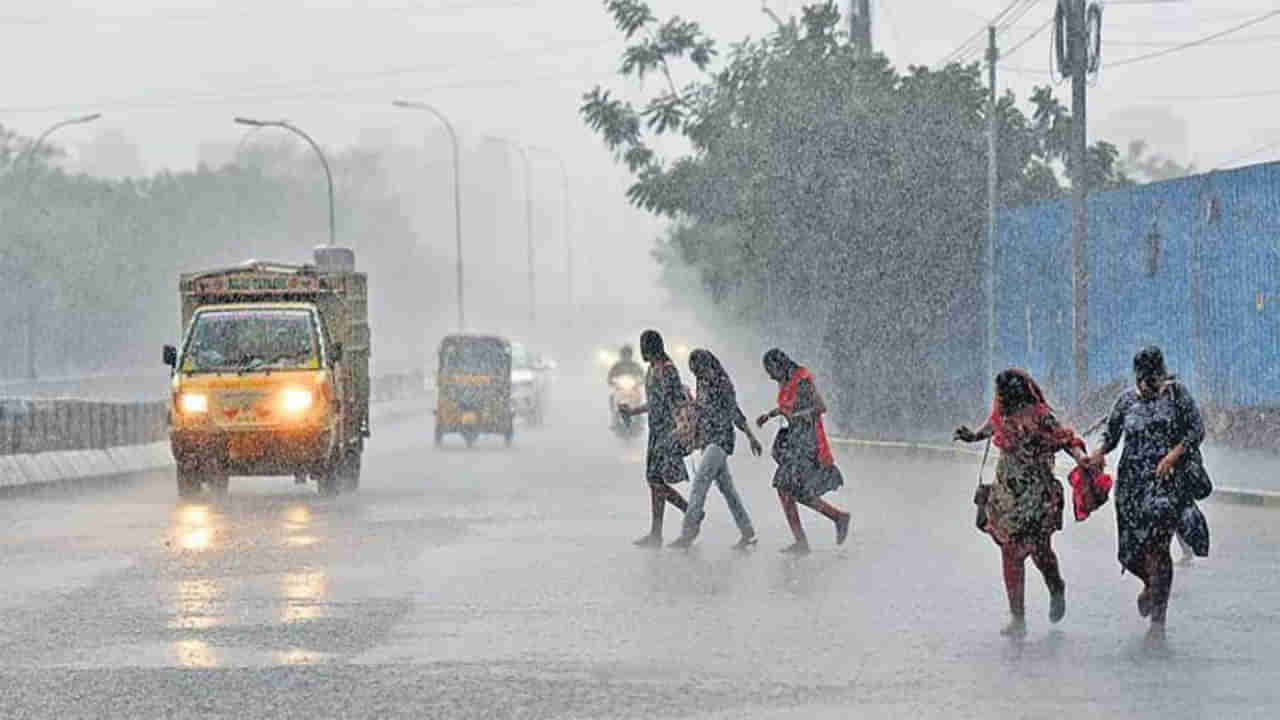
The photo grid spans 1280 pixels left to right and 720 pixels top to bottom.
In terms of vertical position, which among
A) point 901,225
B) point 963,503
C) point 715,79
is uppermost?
point 715,79

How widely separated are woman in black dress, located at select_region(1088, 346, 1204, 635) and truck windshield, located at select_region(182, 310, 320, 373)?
577 inches

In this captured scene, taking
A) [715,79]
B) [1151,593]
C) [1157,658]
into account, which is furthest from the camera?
[715,79]

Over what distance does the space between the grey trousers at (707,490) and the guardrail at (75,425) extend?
11.4 meters

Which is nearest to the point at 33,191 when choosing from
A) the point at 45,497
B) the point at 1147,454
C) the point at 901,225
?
the point at 901,225

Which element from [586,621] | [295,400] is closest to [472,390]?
[295,400]

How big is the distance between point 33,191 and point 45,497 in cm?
8457

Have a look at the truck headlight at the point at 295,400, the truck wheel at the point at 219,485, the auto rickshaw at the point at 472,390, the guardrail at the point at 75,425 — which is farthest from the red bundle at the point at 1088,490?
the auto rickshaw at the point at 472,390

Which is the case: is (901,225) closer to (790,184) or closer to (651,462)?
(790,184)

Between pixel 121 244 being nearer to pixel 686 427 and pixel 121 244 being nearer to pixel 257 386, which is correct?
pixel 257 386

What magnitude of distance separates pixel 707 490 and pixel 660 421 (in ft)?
2.58

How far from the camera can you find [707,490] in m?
19.8

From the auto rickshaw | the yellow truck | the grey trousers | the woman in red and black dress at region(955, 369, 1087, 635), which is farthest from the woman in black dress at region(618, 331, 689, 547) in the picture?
the auto rickshaw

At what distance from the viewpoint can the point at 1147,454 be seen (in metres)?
14.0

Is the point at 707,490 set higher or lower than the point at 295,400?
lower
